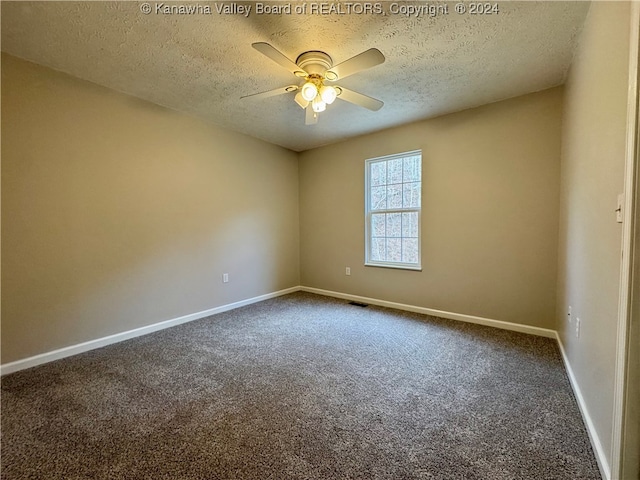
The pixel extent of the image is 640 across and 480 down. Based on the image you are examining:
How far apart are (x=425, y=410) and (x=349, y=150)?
11.6ft

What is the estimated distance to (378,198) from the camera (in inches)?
163

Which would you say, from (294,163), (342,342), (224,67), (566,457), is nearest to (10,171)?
(224,67)

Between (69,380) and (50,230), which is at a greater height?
(50,230)

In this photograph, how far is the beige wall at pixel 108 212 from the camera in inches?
90.3

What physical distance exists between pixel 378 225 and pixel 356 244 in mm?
441

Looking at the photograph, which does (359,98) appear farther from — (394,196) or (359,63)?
(394,196)

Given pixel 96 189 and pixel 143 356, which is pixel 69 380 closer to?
pixel 143 356

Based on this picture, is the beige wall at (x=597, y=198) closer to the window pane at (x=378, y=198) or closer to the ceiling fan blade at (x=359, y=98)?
the ceiling fan blade at (x=359, y=98)

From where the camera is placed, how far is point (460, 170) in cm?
333

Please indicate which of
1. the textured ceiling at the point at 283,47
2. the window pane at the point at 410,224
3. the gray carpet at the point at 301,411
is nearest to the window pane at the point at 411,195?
the window pane at the point at 410,224

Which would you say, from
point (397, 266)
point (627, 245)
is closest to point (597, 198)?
point (627, 245)

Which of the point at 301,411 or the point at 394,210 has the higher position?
the point at 394,210

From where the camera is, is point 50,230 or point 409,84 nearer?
point 50,230

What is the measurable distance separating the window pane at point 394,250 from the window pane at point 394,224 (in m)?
0.08
